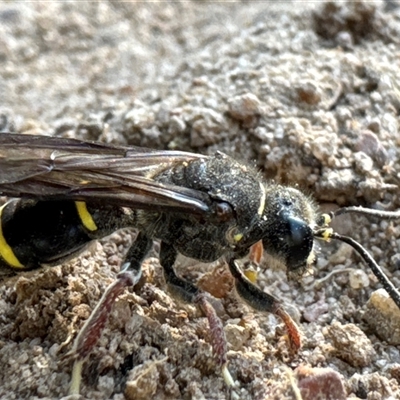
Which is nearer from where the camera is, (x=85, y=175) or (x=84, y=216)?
(x=85, y=175)

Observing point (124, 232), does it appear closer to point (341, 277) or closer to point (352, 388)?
point (341, 277)

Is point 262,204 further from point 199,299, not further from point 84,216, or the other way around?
point 84,216

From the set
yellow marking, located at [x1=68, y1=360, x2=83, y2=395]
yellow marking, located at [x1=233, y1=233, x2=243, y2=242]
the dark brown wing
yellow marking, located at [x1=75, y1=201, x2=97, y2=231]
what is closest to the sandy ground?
yellow marking, located at [x1=68, y1=360, x2=83, y2=395]

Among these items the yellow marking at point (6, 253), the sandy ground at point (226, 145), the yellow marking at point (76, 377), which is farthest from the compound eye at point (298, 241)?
the yellow marking at point (6, 253)

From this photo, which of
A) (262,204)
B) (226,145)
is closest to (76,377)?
(262,204)

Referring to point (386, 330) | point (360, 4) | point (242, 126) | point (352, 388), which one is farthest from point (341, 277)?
point (360, 4)

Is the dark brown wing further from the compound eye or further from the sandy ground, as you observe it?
the sandy ground
